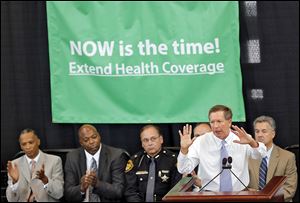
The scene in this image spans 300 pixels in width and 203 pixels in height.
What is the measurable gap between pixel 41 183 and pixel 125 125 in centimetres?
110

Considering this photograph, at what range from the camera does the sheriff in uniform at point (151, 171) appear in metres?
6.30

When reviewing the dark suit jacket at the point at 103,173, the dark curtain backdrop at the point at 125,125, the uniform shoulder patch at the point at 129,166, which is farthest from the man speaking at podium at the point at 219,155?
the dark curtain backdrop at the point at 125,125

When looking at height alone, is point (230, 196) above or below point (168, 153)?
below

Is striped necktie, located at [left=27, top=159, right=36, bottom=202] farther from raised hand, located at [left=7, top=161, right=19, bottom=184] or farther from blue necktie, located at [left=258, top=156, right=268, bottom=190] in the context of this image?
blue necktie, located at [left=258, top=156, right=268, bottom=190]

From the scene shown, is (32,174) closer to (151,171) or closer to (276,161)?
(151,171)

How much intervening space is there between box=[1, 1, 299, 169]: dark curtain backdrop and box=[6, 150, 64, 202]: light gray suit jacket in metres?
0.61

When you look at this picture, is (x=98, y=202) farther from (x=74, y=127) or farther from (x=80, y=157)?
(x=74, y=127)

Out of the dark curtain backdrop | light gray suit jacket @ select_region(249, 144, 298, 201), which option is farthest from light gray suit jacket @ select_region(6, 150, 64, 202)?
light gray suit jacket @ select_region(249, 144, 298, 201)

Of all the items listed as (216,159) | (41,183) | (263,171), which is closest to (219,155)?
(216,159)

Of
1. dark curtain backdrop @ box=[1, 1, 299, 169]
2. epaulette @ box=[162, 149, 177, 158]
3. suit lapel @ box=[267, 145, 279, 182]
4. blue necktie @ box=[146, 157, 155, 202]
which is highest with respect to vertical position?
dark curtain backdrop @ box=[1, 1, 299, 169]

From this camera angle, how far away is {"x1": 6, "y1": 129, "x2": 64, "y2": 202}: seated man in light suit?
21.5 feet

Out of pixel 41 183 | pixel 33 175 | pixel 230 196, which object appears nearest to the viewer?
pixel 230 196

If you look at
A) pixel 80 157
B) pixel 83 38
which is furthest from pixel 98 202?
pixel 83 38

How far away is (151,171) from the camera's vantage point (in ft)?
20.8
